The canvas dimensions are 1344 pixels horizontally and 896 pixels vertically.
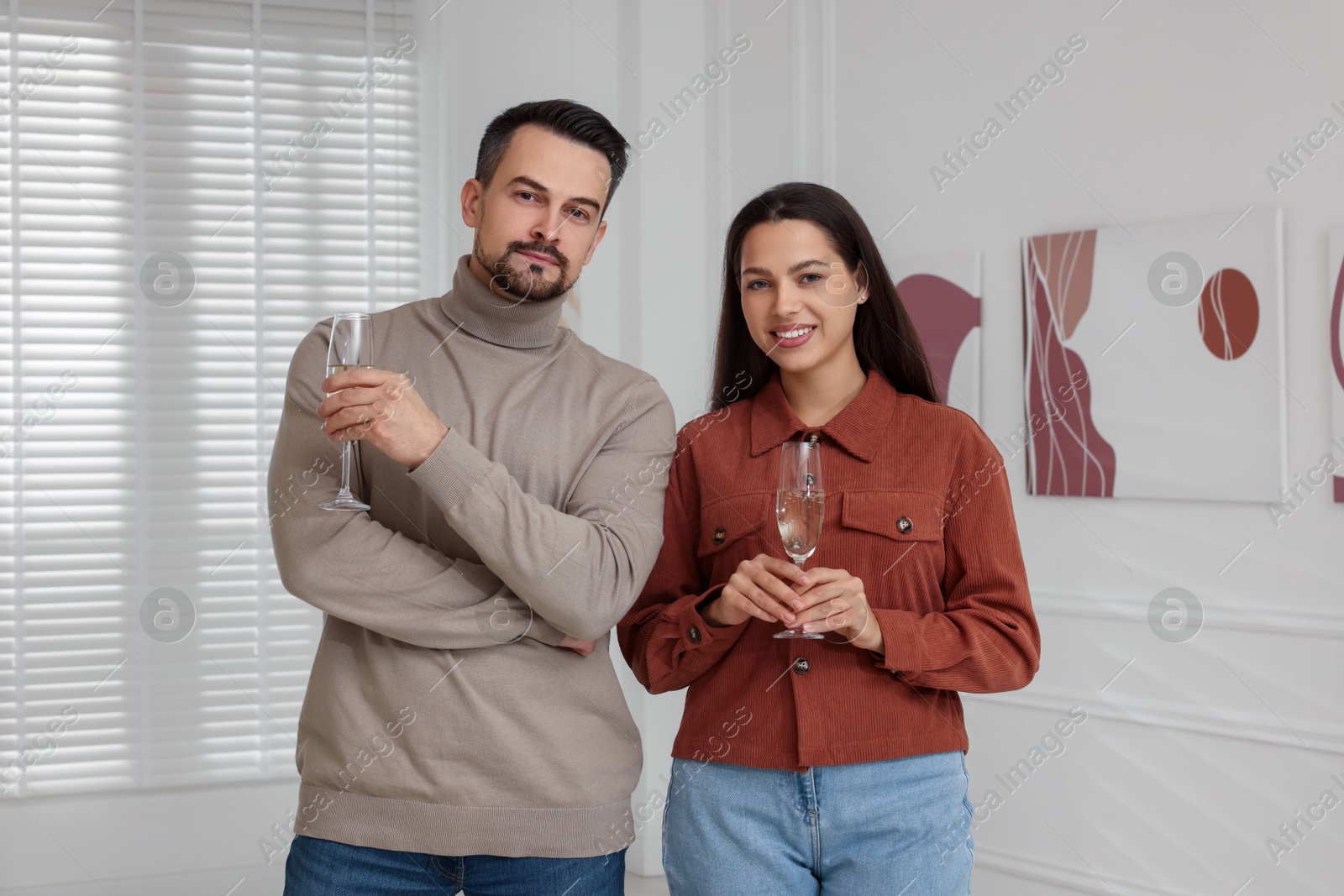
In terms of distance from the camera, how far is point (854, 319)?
193cm

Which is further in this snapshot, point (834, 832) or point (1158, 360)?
point (1158, 360)

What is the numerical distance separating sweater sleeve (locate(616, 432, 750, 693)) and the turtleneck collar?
33cm

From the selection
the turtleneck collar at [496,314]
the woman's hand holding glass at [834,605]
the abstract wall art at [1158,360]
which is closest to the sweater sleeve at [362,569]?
the turtleneck collar at [496,314]

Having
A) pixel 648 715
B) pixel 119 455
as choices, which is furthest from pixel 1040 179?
pixel 119 455

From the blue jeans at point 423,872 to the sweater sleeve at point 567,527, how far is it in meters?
0.34

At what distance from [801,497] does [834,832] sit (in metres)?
0.50

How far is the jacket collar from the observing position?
1807mm

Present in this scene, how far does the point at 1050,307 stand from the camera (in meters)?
3.30

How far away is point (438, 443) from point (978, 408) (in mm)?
2380

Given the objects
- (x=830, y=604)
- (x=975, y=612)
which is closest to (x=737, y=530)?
(x=830, y=604)

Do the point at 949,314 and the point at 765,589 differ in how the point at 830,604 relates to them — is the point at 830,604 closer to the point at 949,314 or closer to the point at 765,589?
the point at 765,589

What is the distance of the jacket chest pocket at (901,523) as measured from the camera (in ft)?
5.72

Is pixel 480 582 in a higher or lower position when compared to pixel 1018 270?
lower

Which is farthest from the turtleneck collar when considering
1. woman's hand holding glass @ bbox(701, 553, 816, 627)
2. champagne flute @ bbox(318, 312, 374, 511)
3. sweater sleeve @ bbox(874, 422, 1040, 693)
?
sweater sleeve @ bbox(874, 422, 1040, 693)
